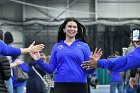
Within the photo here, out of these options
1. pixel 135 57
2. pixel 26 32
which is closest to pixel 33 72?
pixel 135 57

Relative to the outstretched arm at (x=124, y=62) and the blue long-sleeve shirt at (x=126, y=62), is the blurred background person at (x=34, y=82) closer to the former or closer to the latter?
the outstretched arm at (x=124, y=62)

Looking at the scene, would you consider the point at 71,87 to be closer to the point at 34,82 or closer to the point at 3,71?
the point at 3,71

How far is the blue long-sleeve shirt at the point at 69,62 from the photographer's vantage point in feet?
21.6

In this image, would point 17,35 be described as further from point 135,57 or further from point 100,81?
point 135,57

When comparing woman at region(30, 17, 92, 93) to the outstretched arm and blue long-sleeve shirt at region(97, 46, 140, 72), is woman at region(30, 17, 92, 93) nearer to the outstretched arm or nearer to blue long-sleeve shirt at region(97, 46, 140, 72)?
the outstretched arm

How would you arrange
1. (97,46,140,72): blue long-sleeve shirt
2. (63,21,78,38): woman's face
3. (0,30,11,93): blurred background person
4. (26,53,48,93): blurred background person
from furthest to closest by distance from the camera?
(26,53,48,93): blurred background person
(63,21,78,38): woman's face
(0,30,11,93): blurred background person
(97,46,140,72): blue long-sleeve shirt

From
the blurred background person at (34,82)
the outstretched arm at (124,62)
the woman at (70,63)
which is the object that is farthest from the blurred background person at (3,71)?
the blurred background person at (34,82)

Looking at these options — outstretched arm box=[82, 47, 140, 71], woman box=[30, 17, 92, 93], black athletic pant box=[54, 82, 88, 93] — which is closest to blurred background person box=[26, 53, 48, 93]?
woman box=[30, 17, 92, 93]

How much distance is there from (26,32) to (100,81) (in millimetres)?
7039

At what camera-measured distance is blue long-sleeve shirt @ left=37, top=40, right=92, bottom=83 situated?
6571 mm

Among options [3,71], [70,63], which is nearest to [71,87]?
[70,63]

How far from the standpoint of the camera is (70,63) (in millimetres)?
6578

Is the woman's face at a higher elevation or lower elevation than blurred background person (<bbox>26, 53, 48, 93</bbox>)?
higher

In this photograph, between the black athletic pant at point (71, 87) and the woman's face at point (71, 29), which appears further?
the woman's face at point (71, 29)
